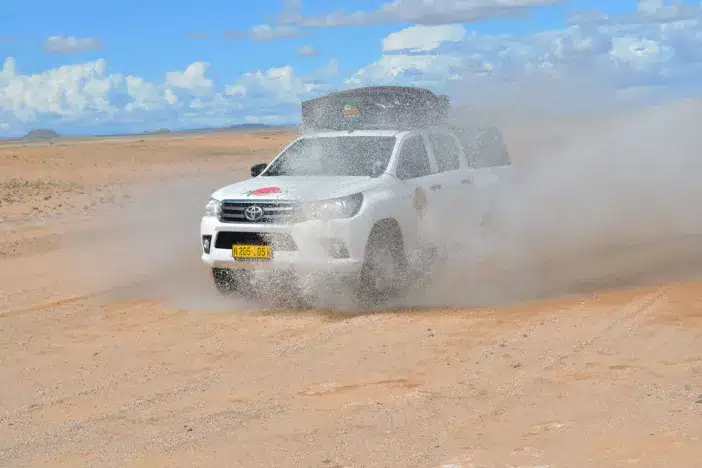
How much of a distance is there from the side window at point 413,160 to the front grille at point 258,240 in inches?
59.1

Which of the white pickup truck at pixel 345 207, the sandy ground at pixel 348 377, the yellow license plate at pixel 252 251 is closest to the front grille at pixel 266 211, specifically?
the white pickup truck at pixel 345 207

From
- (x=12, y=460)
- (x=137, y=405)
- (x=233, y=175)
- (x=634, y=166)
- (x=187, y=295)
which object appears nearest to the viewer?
(x=12, y=460)

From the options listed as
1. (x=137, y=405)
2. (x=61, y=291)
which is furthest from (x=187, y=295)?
(x=137, y=405)

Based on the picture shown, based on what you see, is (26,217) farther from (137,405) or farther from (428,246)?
(137,405)

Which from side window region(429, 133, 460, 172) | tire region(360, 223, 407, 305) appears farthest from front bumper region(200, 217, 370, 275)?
side window region(429, 133, 460, 172)

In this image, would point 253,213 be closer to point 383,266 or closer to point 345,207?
point 345,207

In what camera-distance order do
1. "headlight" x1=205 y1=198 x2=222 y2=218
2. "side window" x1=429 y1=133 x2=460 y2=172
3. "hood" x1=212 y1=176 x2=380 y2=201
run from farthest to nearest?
1. "side window" x1=429 y1=133 x2=460 y2=172
2. "headlight" x1=205 y1=198 x2=222 y2=218
3. "hood" x1=212 y1=176 x2=380 y2=201

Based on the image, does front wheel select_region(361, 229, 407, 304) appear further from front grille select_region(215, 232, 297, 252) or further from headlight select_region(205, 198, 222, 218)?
headlight select_region(205, 198, 222, 218)

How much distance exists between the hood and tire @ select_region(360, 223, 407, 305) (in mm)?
471

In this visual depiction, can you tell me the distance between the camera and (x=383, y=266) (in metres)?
9.98

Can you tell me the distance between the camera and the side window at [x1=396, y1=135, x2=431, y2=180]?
1060 centimetres

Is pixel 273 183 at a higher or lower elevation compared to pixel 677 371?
higher

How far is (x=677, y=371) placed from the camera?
701cm

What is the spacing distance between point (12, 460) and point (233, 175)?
30015mm
